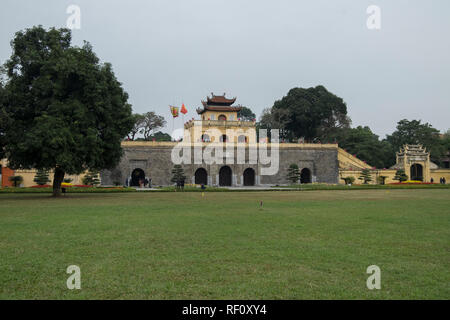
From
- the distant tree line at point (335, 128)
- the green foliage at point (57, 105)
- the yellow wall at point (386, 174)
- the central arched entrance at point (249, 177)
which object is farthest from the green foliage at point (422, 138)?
the green foliage at point (57, 105)

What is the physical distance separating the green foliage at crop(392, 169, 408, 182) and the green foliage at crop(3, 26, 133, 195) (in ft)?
116

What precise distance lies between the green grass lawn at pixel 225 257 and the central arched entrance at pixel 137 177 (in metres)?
36.2

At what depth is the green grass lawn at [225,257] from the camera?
5.68 m

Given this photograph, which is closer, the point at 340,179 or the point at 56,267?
the point at 56,267

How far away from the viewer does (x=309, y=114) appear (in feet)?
208

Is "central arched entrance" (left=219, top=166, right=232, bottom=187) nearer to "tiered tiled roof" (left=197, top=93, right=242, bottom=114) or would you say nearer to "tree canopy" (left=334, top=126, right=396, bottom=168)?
"tiered tiled roof" (left=197, top=93, right=242, bottom=114)

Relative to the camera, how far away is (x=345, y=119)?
64.9 metres

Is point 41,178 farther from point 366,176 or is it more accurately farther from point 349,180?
point 366,176

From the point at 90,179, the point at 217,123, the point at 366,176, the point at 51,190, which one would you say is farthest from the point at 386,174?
the point at 51,190

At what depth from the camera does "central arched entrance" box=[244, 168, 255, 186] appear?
51625 mm

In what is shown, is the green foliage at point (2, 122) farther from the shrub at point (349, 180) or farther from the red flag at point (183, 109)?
the shrub at point (349, 180)

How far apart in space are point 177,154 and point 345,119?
31212mm
